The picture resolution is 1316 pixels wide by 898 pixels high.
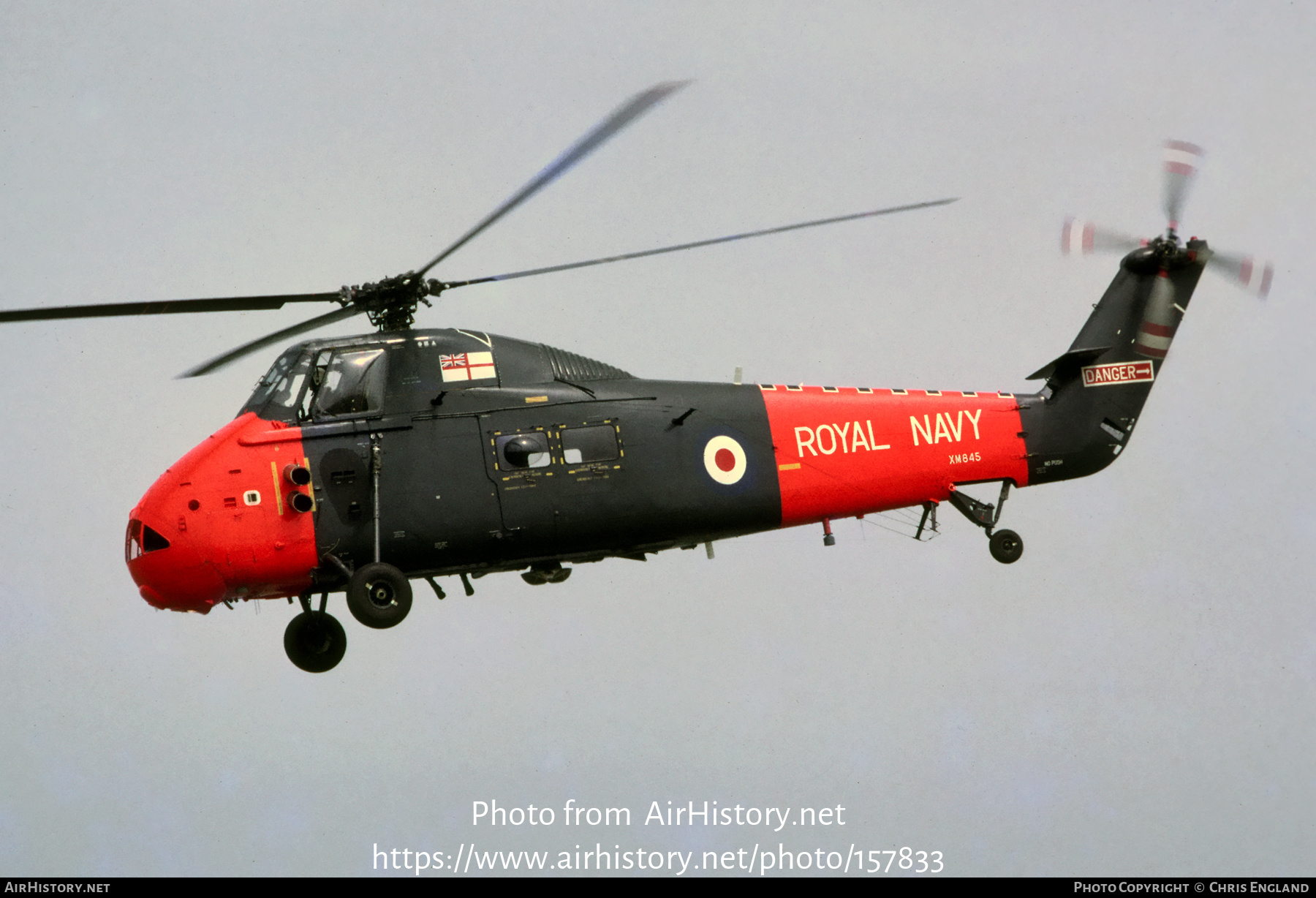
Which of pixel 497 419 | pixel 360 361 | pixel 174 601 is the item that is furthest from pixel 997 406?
pixel 174 601

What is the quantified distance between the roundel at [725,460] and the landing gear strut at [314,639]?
3964 millimetres

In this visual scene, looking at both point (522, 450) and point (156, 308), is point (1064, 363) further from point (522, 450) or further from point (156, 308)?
point (156, 308)

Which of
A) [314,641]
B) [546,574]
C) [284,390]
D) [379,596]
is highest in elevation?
[284,390]

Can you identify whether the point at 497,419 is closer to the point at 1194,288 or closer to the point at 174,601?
the point at 174,601

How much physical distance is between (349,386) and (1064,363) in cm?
745

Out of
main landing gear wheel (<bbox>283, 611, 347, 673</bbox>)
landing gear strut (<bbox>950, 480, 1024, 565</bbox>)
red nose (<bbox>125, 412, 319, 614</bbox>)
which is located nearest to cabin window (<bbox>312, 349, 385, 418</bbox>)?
red nose (<bbox>125, 412, 319, 614</bbox>)

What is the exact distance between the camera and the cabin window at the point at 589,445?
17.7 meters

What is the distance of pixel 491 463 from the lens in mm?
17516

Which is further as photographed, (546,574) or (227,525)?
(546,574)

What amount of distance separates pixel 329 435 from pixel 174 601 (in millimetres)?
2093

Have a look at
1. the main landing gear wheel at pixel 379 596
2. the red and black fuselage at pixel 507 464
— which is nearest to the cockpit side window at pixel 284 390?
the red and black fuselage at pixel 507 464

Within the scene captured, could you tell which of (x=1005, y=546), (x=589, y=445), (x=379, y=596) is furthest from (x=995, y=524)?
(x=379, y=596)

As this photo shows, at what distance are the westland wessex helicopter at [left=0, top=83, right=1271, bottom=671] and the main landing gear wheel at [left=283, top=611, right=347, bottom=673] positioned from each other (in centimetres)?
2

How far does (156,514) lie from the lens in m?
17.1
